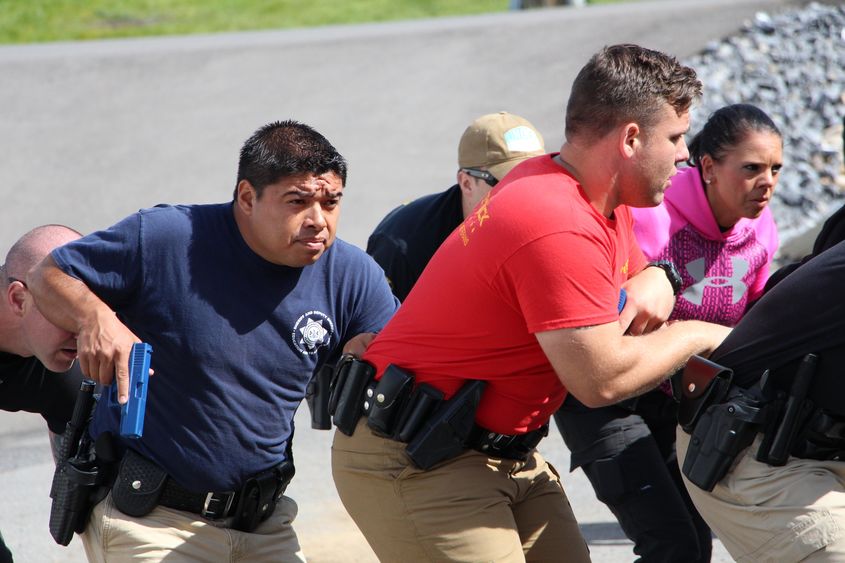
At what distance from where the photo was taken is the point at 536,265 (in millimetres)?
2598


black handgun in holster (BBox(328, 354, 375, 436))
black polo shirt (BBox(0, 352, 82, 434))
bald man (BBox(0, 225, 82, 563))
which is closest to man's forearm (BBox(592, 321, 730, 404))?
black handgun in holster (BBox(328, 354, 375, 436))

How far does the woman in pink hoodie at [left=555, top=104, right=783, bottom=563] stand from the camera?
378 centimetres

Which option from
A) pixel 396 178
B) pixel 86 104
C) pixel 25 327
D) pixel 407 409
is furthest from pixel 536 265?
pixel 86 104

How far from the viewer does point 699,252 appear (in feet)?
13.3

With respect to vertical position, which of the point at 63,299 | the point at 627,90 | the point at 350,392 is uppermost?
the point at 627,90

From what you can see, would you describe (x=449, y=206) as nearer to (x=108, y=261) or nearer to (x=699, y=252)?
(x=699, y=252)

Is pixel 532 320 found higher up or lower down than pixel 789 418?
higher up

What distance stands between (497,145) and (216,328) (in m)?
1.54

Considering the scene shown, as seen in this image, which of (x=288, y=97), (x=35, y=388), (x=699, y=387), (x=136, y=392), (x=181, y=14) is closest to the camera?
(x=136, y=392)

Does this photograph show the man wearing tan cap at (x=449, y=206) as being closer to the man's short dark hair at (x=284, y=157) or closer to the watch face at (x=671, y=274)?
the man's short dark hair at (x=284, y=157)

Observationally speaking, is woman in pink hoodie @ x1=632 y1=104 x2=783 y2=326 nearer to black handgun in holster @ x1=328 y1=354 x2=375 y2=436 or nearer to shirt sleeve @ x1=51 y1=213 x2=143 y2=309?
black handgun in holster @ x1=328 y1=354 x2=375 y2=436

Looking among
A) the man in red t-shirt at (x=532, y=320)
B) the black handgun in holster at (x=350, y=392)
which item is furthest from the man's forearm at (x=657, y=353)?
the black handgun in holster at (x=350, y=392)

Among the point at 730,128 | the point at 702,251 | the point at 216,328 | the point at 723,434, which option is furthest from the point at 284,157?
the point at 730,128

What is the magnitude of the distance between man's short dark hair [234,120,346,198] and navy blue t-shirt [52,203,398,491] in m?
0.17
